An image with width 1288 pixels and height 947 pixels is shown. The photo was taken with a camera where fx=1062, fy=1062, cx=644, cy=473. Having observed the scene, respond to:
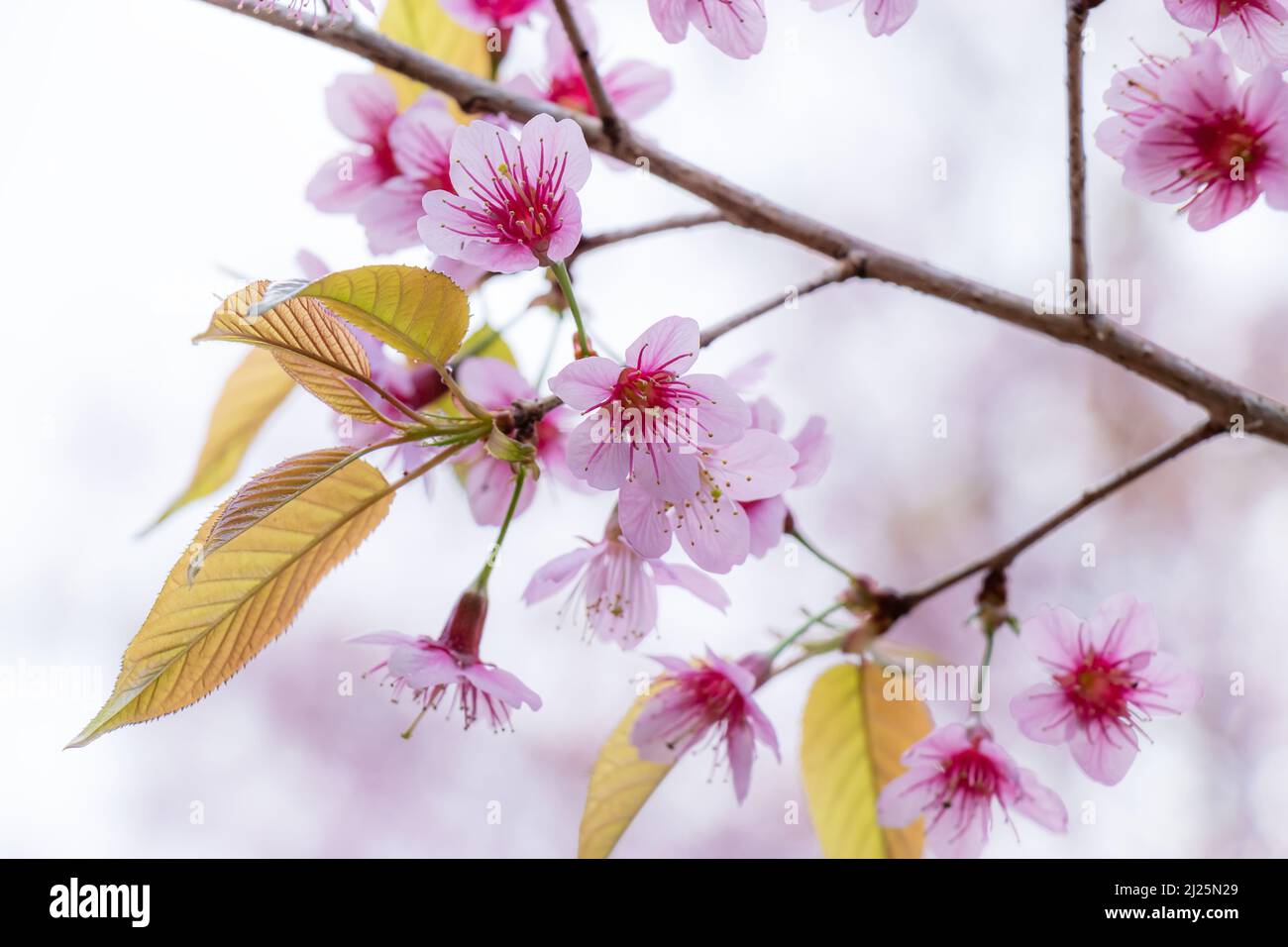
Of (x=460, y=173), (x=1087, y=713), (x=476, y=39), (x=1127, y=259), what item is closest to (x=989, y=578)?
(x=1087, y=713)

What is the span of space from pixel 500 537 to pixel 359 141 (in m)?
0.40

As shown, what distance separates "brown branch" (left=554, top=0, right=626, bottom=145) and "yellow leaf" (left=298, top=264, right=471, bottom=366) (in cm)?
22

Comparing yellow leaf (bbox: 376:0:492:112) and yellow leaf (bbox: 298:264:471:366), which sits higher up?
yellow leaf (bbox: 376:0:492:112)

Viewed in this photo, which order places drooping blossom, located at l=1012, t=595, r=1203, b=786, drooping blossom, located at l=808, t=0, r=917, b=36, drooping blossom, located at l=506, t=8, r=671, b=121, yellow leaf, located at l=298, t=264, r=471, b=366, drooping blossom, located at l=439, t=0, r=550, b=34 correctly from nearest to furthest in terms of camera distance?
yellow leaf, located at l=298, t=264, r=471, b=366 < drooping blossom, located at l=808, t=0, r=917, b=36 < drooping blossom, located at l=1012, t=595, r=1203, b=786 < drooping blossom, located at l=439, t=0, r=550, b=34 < drooping blossom, located at l=506, t=8, r=671, b=121

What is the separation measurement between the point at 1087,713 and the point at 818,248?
383 mm

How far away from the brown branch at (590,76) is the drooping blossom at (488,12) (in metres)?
0.18

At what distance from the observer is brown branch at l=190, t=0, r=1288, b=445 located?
70cm

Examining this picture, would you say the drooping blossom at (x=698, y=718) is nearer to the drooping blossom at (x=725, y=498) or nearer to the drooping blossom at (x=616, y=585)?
the drooping blossom at (x=616, y=585)

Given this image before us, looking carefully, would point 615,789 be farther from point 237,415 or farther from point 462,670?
point 237,415

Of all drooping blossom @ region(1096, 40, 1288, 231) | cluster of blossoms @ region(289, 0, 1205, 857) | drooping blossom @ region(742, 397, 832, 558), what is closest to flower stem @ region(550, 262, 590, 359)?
cluster of blossoms @ region(289, 0, 1205, 857)

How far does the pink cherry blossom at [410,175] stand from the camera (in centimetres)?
76

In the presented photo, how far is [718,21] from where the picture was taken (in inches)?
24.7

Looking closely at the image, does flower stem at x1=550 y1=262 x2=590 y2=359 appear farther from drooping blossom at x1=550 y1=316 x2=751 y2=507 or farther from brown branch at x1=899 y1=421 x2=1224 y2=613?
brown branch at x1=899 y1=421 x2=1224 y2=613

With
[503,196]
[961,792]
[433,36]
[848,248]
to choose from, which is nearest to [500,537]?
[503,196]
